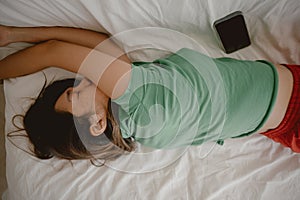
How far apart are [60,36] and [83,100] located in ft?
0.78

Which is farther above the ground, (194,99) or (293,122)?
(194,99)

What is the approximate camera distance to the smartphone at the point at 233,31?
0.94m

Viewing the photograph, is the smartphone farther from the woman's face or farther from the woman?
the woman's face

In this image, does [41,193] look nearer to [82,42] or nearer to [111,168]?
[111,168]

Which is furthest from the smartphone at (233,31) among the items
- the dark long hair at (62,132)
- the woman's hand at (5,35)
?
the woman's hand at (5,35)

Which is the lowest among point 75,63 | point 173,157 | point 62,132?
point 173,157

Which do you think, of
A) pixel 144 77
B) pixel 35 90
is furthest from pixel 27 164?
pixel 144 77

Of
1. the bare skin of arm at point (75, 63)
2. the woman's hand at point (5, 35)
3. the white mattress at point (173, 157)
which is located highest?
the woman's hand at point (5, 35)

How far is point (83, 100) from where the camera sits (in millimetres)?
799

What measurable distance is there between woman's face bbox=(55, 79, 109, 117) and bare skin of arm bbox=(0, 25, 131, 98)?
28 mm

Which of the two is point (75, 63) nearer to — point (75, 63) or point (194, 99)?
point (75, 63)

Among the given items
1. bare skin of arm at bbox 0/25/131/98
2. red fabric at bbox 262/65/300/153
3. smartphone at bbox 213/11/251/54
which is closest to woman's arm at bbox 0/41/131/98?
bare skin of arm at bbox 0/25/131/98

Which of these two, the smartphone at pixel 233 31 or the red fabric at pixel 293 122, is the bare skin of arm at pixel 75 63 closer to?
the smartphone at pixel 233 31

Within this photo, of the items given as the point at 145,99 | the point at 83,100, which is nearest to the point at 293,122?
the point at 145,99
